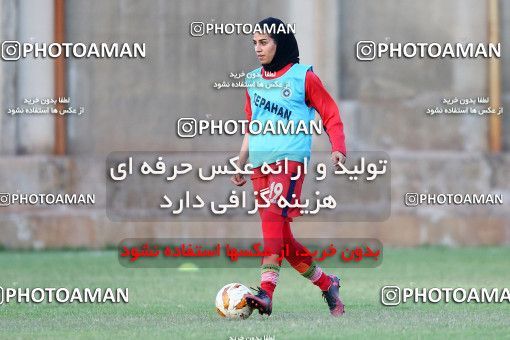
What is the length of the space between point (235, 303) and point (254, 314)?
0.57m

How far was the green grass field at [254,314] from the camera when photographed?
8422 mm

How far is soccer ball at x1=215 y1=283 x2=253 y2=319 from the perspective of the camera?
359 inches

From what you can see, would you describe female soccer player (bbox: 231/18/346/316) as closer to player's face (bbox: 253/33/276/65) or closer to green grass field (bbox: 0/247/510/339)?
player's face (bbox: 253/33/276/65)

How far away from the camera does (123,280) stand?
13352mm

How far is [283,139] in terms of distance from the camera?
9.30 meters

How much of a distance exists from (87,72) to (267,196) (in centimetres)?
974

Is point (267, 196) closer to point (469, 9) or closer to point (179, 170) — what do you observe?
point (179, 170)

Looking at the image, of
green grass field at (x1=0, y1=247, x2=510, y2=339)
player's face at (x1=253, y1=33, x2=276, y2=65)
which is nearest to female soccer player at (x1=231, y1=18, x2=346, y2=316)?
player's face at (x1=253, y1=33, x2=276, y2=65)

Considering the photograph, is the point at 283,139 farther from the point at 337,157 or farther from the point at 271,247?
the point at 271,247

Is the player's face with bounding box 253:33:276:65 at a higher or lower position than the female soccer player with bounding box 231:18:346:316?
higher

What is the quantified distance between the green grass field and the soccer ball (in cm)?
6

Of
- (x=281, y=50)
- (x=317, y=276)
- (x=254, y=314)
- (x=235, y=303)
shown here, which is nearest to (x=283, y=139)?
(x=281, y=50)

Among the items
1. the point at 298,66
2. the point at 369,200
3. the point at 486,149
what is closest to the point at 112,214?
the point at 369,200

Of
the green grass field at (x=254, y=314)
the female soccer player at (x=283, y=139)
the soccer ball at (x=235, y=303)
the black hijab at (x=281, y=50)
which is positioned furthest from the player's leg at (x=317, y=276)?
the black hijab at (x=281, y=50)
